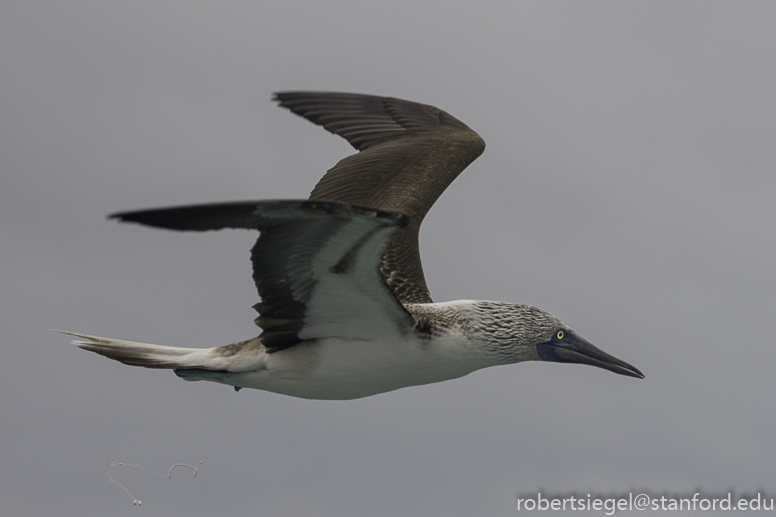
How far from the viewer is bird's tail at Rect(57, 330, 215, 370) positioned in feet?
31.6

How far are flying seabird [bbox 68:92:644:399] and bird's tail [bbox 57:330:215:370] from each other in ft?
0.04

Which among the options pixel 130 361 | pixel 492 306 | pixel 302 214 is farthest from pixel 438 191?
pixel 302 214

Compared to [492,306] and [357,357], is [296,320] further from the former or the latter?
[492,306]

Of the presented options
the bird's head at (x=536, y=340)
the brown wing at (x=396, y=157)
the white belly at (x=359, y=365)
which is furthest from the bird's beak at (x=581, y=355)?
the brown wing at (x=396, y=157)

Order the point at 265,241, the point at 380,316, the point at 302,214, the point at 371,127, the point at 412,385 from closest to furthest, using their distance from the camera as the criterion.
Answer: the point at 302,214 < the point at 265,241 < the point at 380,316 < the point at 412,385 < the point at 371,127

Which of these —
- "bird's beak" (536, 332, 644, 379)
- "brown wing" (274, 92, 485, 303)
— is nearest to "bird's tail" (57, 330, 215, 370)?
"brown wing" (274, 92, 485, 303)

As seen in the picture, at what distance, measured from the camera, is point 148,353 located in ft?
32.4

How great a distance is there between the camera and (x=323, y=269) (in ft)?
27.3

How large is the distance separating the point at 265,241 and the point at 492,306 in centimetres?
291

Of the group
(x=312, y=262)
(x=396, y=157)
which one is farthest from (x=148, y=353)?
(x=396, y=157)

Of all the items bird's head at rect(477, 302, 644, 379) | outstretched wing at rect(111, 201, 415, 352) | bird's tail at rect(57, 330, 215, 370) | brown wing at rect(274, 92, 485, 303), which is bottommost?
bird's tail at rect(57, 330, 215, 370)

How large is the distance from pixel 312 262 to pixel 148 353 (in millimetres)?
2549

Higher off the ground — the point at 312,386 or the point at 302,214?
the point at 302,214

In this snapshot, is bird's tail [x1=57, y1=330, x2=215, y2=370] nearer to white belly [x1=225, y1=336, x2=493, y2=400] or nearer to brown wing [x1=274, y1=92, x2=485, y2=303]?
white belly [x1=225, y1=336, x2=493, y2=400]
